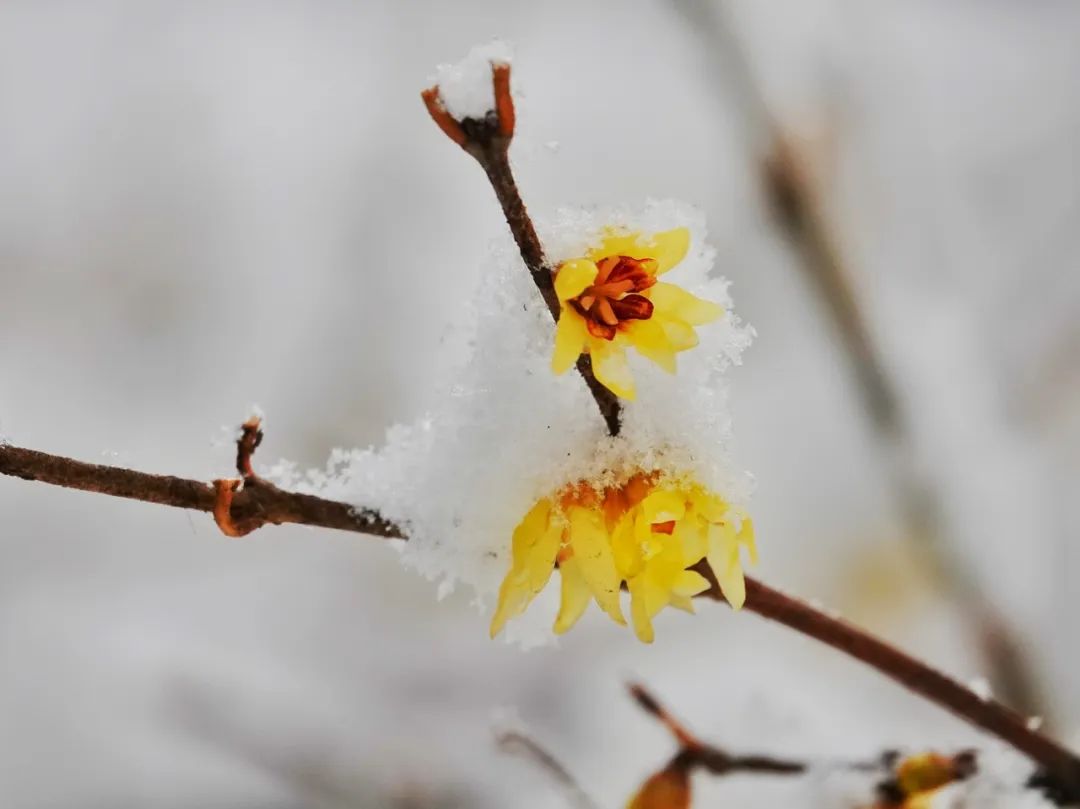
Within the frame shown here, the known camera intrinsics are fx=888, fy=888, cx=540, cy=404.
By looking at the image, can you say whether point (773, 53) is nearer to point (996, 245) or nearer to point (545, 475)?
point (996, 245)

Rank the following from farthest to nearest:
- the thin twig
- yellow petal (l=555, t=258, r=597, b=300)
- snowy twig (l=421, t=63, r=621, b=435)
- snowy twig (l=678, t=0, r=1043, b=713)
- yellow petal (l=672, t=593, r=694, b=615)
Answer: snowy twig (l=678, t=0, r=1043, b=713)
the thin twig
yellow petal (l=672, t=593, r=694, b=615)
yellow petal (l=555, t=258, r=597, b=300)
snowy twig (l=421, t=63, r=621, b=435)

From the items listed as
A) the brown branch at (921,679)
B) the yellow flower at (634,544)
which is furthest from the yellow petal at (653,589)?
the brown branch at (921,679)

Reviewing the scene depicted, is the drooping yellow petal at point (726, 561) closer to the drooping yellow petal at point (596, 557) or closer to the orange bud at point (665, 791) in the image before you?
the drooping yellow petal at point (596, 557)

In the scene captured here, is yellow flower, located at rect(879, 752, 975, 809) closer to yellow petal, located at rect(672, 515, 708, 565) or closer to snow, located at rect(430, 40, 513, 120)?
yellow petal, located at rect(672, 515, 708, 565)

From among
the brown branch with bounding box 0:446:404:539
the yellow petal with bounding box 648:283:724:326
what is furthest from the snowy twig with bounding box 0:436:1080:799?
the yellow petal with bounding box 648:283:724:326

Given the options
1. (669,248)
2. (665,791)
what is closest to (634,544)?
(669,248)

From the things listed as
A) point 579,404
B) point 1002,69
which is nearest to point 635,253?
point 579,404

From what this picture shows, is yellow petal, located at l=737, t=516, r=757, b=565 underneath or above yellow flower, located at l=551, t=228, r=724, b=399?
underneath
